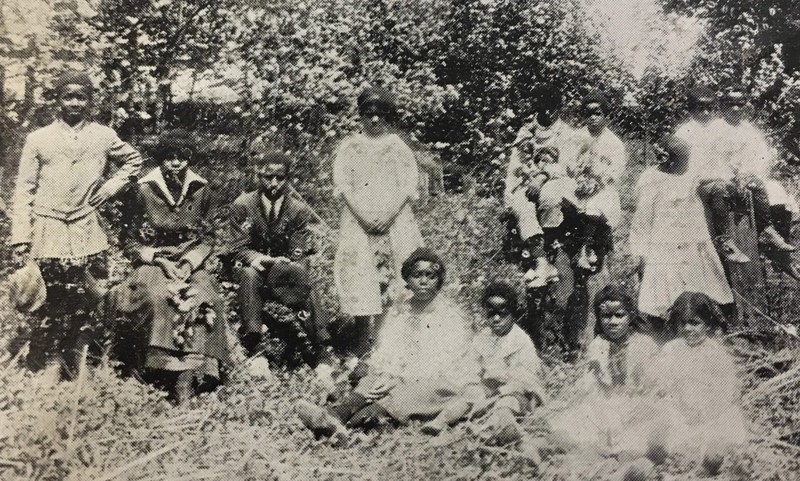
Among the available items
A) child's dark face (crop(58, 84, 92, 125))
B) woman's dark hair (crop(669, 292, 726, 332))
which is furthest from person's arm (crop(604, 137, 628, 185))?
child's dark face (crop(58, 84, 92, 125))

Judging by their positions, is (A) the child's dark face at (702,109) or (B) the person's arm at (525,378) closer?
(B) the person's arm at (525,378)

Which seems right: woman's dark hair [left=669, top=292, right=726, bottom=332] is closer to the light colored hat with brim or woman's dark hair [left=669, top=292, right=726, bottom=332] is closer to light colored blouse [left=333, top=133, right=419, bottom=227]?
light colored blouse [left=333, top=133, right=419, bottom=227]

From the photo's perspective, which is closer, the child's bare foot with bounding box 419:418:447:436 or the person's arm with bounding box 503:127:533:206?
the child's bare foot with bounding box 419:418:447:436

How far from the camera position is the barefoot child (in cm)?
296

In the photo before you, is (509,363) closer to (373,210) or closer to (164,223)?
(373,210)

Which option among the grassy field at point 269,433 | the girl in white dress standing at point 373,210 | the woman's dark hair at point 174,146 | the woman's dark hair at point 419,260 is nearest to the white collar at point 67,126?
the woman's dark hair at point 174,146

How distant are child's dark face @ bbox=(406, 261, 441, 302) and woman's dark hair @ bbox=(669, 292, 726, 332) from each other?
3.56 ft

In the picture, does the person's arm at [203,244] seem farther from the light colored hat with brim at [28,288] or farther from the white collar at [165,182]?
the light colored hat with brim at [28,288]

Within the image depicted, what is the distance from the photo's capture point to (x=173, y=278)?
9.28ft

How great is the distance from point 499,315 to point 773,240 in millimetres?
1341

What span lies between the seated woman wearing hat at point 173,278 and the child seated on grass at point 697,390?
1.96m

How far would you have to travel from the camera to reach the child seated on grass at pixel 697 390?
114 inches

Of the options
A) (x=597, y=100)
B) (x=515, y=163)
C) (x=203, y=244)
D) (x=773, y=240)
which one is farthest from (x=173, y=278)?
(x=773, y=240)

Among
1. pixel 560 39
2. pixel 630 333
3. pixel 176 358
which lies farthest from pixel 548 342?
pixel 176 358
